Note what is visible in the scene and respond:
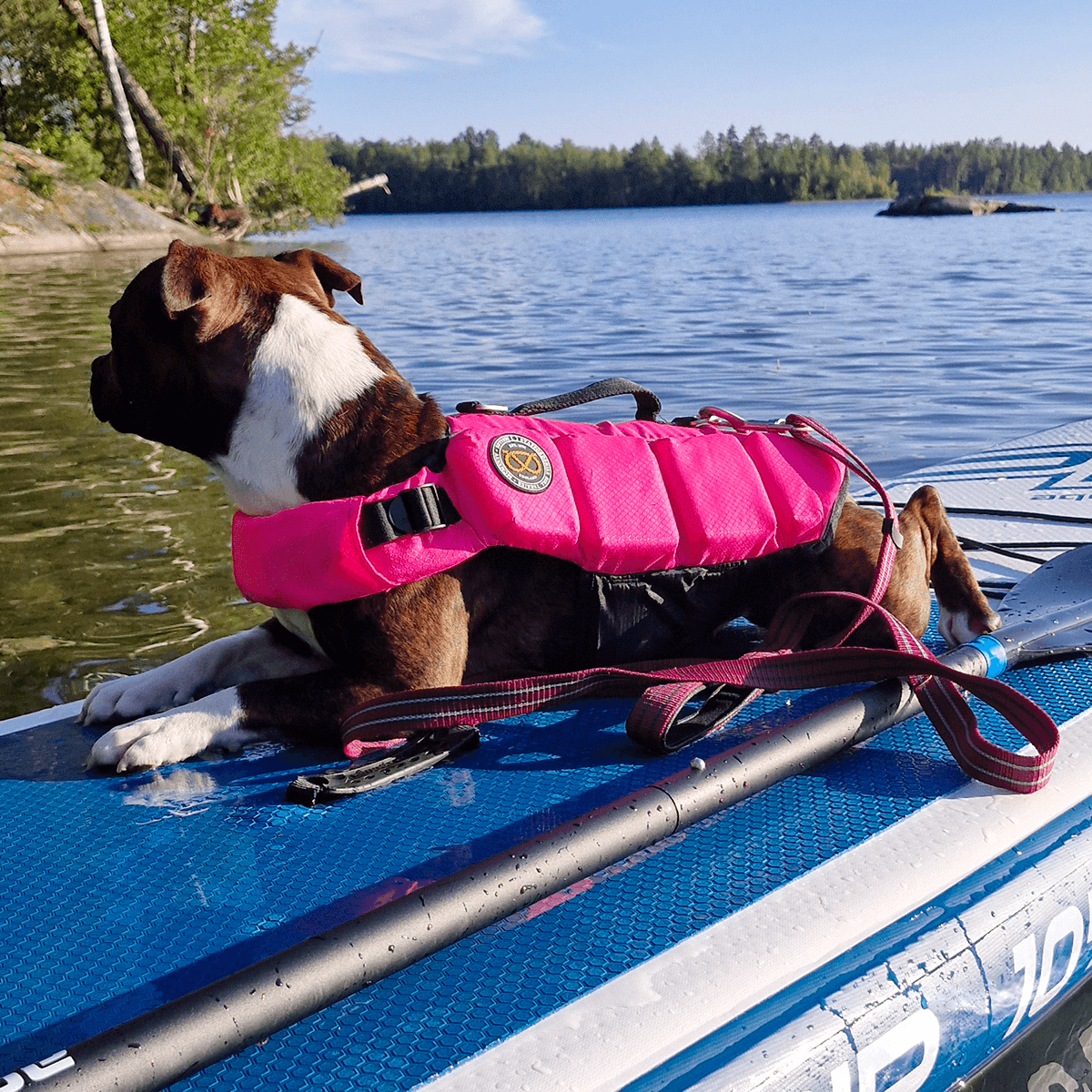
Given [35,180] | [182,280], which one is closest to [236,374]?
[182,280]

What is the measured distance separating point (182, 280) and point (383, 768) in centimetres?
110

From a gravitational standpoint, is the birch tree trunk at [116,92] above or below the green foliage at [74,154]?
above

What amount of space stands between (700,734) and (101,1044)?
1.39 metres

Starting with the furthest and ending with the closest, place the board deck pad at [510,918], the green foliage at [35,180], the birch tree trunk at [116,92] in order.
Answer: the birch tree trunk at [116,92]
the green foliage at [35,180]
the board deck pad at [510,918]

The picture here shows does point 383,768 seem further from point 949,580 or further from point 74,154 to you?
point 74,154

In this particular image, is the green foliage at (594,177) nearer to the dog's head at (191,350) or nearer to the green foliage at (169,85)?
the green foliage at (169,85)

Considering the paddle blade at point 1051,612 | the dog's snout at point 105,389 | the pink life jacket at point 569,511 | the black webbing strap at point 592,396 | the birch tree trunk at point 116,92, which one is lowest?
the paddle blade at point 1051,612

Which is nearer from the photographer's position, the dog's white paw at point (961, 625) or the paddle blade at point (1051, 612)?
the paddle blade at point (1051, 612)

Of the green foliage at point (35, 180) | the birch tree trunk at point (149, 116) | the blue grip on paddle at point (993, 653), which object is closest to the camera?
the blue grip on paddle at point (993, 653)

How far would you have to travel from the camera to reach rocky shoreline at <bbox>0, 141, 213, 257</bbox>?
26.8 meters

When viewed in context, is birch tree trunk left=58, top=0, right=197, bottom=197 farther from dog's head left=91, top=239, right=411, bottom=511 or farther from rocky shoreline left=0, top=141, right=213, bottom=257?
dog's head left=91, top=239, right=411, bottom=511

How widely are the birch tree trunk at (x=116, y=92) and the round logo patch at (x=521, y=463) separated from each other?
36.1 m

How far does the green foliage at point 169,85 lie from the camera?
1430 inches

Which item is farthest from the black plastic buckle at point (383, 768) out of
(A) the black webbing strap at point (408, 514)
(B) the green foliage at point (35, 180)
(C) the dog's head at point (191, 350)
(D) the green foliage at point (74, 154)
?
(D) the green foliage at point (74, 154)
